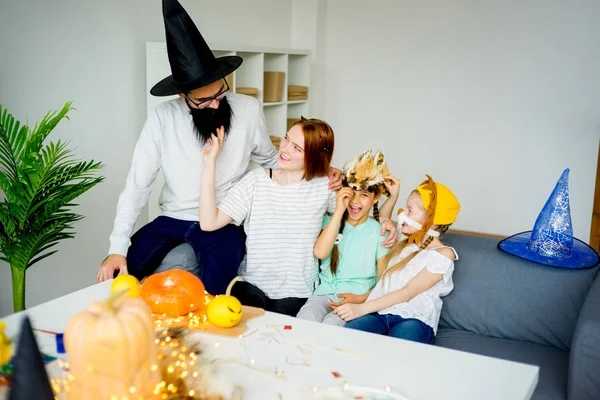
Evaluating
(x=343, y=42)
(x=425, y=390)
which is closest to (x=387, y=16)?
(x=343, y=42)

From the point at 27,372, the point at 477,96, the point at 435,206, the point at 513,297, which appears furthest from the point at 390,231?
the point at 477,96

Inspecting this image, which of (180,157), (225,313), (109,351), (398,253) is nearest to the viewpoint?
(109,351)

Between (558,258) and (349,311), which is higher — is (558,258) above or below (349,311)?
above

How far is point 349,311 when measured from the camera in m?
2.35

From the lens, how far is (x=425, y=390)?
1445 mm

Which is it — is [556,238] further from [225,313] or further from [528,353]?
[225,313]

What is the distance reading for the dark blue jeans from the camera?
2566 millimetres

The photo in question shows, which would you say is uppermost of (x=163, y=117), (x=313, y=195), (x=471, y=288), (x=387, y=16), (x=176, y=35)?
(x=387, y=16)

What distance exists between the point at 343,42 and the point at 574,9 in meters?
1.77

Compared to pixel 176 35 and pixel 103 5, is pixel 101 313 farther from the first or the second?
pixel 103 5

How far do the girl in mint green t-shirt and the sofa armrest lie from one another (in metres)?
0.81

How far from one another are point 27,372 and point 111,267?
1376 mm

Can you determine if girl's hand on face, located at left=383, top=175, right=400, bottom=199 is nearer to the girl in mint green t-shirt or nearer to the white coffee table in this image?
the girl in mint green t-shirt

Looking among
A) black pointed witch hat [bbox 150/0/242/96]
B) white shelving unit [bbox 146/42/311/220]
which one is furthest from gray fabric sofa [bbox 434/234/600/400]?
white shelving unit [bbox 146/42/311/220]
